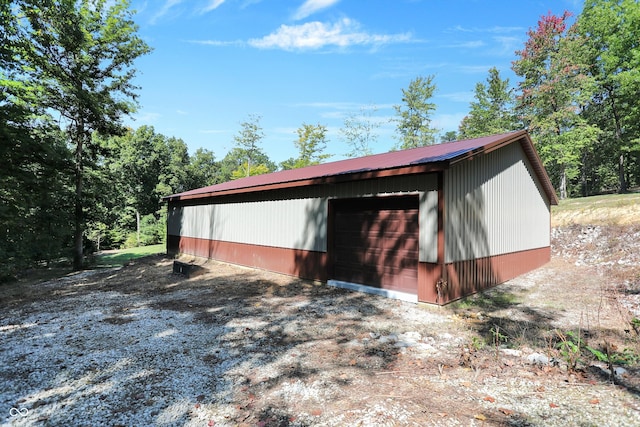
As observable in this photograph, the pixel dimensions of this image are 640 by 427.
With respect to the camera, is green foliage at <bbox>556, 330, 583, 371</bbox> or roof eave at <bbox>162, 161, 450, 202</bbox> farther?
roof eave at <bbox>162, 161, 450, 202</bbox>

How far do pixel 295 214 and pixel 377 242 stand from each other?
309cm

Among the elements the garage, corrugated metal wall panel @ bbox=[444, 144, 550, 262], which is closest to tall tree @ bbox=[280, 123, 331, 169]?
the garage

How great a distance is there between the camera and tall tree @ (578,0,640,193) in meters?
21.2

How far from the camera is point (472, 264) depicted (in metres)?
7.70

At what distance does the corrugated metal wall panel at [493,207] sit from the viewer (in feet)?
23.3

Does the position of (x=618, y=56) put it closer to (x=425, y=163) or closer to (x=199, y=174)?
(x=425, y=163)

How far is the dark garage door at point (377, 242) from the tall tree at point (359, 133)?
27.4 m

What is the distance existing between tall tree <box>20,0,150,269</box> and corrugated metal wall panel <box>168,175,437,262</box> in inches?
223

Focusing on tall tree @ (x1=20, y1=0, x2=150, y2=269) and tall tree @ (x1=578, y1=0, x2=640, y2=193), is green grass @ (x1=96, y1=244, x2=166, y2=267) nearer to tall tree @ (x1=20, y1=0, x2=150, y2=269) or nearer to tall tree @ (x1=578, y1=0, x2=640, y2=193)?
tall tree @ (x1=20, y1=0, x2=150, y2=269)

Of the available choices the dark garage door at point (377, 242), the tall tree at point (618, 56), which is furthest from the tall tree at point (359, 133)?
the dark garage door at point (377, 242)

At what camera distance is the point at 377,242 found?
26.5 ft

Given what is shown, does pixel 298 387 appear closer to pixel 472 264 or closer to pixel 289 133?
pixel 472 264

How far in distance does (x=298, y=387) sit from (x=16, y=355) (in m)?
4.18

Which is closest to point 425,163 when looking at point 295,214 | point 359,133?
point 295,214
